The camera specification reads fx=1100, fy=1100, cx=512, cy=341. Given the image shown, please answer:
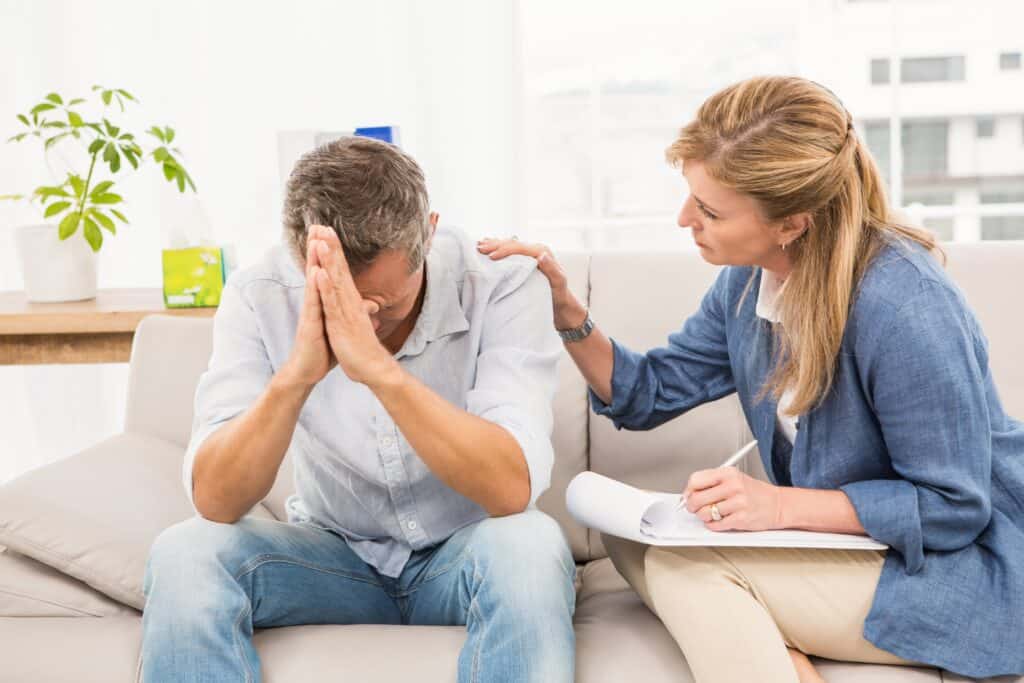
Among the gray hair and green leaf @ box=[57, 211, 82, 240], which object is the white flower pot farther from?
the gray hair

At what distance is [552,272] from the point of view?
1639 mm

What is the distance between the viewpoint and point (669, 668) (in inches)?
54.4

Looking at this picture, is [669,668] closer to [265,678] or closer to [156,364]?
[265,678]

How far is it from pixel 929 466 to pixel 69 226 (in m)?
1.86

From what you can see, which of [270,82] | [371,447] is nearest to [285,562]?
[371,447]

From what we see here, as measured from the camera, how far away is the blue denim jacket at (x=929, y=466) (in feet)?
4.32

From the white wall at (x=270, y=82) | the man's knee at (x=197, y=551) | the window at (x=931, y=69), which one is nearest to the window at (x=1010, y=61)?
the window at (x=931, y=69)

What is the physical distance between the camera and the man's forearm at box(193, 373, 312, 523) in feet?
4.46

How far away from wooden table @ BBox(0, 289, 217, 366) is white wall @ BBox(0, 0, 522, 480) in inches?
33.3

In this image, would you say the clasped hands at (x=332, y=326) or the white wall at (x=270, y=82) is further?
the white wall at (x=270, y=82)

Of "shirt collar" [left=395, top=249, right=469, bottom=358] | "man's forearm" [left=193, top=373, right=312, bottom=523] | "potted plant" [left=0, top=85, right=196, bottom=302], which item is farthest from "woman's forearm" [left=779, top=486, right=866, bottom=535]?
"potted plant" [left=0, top=85, right=196, bottom=302]

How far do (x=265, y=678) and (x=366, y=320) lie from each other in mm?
464

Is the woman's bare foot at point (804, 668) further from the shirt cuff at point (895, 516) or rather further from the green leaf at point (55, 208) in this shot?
the green leaf at point (55, 208)

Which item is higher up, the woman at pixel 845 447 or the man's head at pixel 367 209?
the man's head at pixel 367 209
